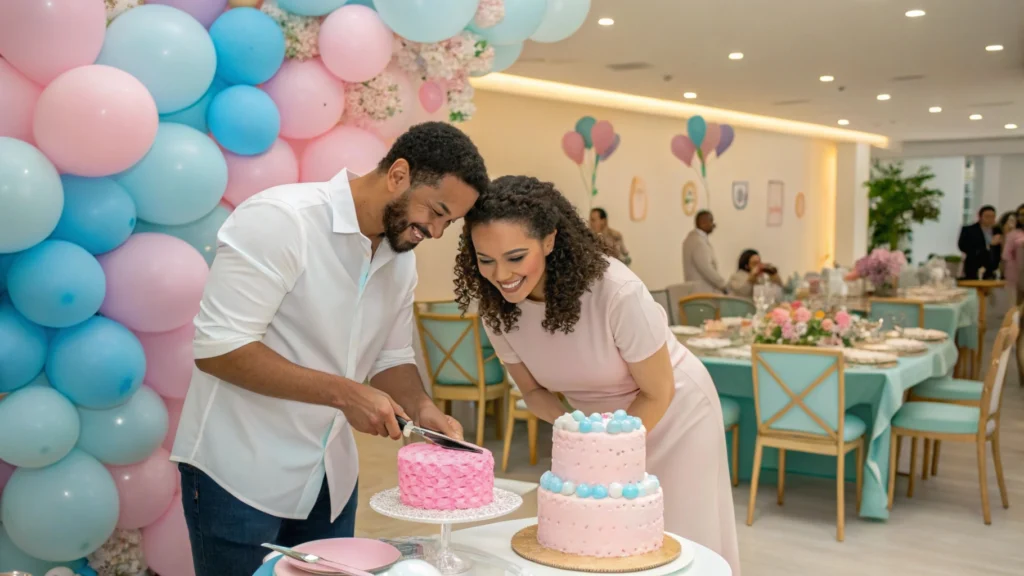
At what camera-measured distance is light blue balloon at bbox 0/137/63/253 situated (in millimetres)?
2793

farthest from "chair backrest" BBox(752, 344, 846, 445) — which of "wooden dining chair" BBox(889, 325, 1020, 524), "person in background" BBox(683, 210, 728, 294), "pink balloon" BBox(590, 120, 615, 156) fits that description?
"pink balloon" BBox(590, 120, 615, 156)

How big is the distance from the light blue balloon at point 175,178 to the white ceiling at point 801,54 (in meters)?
3.78

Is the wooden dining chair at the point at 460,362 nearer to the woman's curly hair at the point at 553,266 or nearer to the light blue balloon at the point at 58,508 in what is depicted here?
the light blue balloon at the point at 58,508

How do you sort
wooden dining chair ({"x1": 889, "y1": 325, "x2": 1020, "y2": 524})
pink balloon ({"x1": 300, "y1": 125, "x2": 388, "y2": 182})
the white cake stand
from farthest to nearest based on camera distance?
wooden dining chair ({"x1": 889, "y1": 325, "x2": 1020, "y2": 524}), pink balloon ({"x1": 300, "y1": 125, "x2": 388, "y2": 182}), the white cake stand

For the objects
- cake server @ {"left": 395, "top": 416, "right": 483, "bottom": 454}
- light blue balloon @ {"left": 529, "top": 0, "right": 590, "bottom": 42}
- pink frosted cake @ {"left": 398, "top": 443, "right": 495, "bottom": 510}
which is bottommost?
pink frosted cake @ {"left": 398, "top": 443, "right": 495, "bottom": 510}

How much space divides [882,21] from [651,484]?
6.59 metres

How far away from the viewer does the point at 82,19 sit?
117 inches

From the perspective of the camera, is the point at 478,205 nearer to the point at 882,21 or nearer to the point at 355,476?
the point at 355,476

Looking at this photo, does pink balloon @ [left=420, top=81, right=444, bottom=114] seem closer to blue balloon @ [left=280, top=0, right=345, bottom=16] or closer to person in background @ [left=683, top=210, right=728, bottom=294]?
blue balloon @ [left=280, top=0, right=345, bottom=16]

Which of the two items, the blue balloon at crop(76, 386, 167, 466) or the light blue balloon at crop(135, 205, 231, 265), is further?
the light blue balloon at crop(135, 205, 231, 265)

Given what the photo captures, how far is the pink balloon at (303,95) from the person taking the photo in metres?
3.71

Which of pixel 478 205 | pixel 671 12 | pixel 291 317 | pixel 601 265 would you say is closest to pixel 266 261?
pixel 291 317

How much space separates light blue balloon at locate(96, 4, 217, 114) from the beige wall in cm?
507

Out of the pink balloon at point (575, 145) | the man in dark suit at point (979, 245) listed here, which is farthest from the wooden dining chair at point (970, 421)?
the man in dark suit at point (979, 245)
